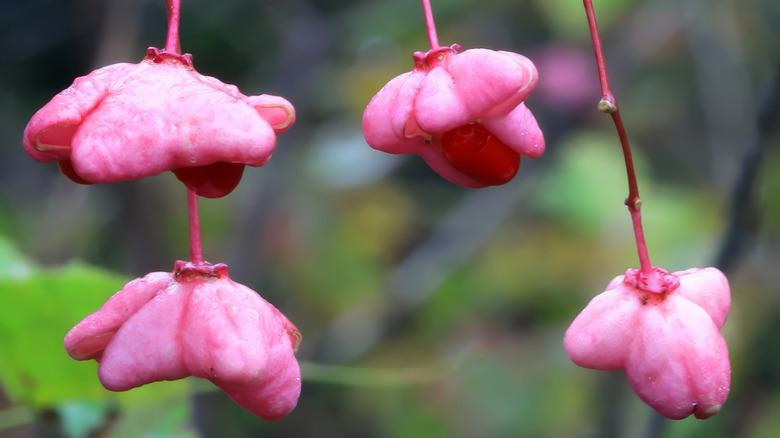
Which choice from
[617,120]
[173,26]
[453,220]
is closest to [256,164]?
[173,26]

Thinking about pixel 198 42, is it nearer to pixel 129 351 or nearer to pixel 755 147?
pixel 755 147

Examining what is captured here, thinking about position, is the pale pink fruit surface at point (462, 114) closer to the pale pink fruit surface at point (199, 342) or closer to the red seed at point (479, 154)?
the red seed at point (479, 154)

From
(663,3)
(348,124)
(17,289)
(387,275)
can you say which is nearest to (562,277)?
(387,275)

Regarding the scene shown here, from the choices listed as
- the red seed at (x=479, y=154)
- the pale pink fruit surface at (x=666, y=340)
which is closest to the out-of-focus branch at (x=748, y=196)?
the pale pink fruit surface at (x=666, y=340)

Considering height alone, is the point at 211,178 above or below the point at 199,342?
above

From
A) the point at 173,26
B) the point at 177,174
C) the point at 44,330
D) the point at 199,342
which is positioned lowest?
the point at 44,330

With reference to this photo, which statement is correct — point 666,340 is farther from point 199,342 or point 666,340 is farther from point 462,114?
point 199,342

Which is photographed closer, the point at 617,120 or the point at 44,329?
the point at 617,120
